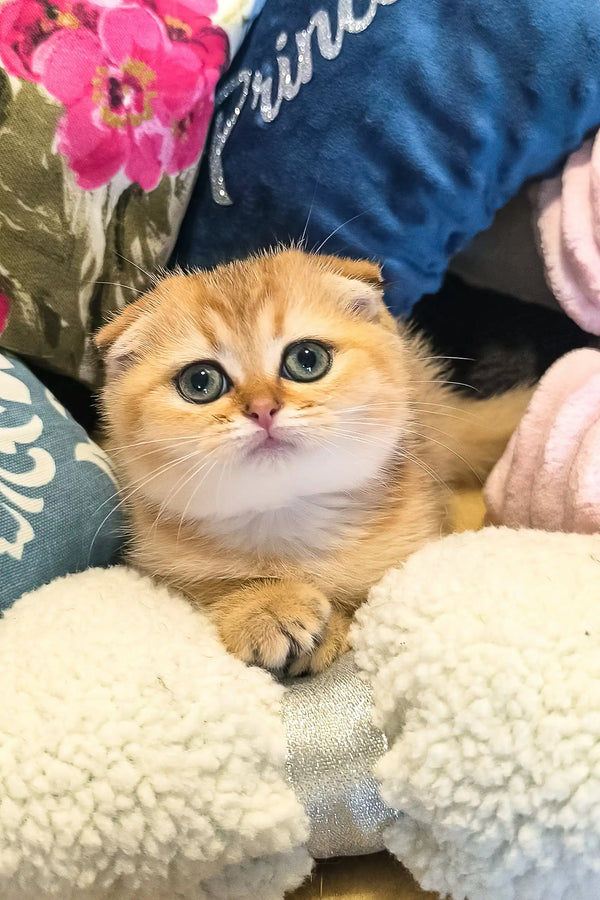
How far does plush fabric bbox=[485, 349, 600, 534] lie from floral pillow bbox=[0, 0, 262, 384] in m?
0.58

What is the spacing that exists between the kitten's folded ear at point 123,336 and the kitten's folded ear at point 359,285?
237 mm

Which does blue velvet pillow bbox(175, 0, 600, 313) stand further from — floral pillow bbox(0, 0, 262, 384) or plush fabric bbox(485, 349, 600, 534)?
plush fabric bbox(485, 349, 600, 534)

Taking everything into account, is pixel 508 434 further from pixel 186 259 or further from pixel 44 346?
pixel 44 346

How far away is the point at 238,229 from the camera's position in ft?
3.30

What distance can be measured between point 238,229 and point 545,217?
0.44 metres

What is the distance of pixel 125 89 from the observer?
0.86m

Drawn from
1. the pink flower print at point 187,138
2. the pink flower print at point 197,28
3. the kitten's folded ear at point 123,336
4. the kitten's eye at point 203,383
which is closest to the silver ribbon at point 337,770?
the kitten's eye at point 203,383

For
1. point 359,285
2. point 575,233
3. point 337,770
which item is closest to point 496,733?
point 337,770

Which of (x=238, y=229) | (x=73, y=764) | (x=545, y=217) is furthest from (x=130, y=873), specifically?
(x=545, y=217)

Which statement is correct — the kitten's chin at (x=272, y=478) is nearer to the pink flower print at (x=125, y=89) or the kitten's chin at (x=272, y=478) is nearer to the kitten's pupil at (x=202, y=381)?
the kitten's pupil at (x=202, y=381)

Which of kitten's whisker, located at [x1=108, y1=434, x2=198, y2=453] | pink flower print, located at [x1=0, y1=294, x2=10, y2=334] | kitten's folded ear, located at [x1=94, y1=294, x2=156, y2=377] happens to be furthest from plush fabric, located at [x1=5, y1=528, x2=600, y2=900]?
pink flower print, located at [x1=0, y1=294, x2=10, y2=334]

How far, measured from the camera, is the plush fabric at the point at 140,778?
0.57 metres

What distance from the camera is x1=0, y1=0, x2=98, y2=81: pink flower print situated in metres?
0.81

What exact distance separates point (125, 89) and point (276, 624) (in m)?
0.68
